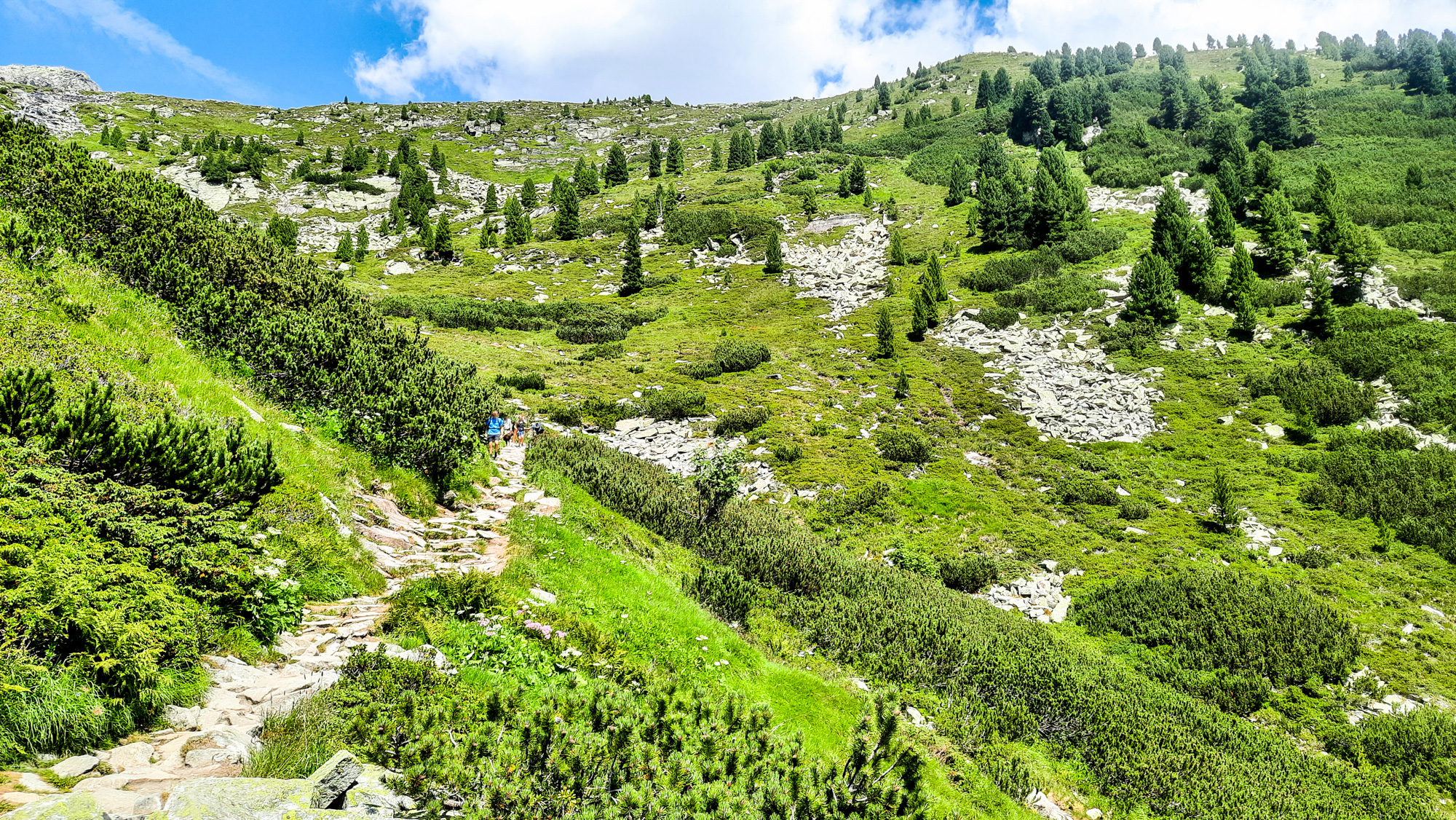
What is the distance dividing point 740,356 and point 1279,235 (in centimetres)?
3630

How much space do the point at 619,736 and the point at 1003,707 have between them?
27.2 ft

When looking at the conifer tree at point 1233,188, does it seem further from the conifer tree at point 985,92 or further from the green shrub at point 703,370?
the conifer tree at point 985,92

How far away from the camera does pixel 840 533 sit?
59.0ft

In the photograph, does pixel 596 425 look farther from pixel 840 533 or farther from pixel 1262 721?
pixel 1262 721

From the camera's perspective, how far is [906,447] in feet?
76.8

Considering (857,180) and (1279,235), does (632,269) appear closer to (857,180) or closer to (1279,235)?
(857,180)

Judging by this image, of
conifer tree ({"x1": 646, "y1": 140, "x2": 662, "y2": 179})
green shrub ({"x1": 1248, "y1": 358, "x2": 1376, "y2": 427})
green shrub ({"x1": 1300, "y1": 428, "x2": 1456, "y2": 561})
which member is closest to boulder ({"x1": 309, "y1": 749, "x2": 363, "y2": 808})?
green shrub ({"x1": 1300, "y1": 428, "x2": 1456, "y2": 561})

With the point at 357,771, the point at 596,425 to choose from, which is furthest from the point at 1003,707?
the point at 596,425

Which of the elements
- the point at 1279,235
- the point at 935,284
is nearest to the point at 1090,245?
the point at 1279,235

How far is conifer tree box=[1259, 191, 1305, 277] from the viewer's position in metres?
36.0

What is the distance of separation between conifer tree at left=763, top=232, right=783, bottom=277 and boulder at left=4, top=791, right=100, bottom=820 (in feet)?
176

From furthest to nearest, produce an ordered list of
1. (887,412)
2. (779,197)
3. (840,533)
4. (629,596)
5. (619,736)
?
(779,197) → (887,412) → (840,533) → (629,596) → (619,736)

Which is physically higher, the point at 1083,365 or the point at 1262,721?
the point at 1083,365

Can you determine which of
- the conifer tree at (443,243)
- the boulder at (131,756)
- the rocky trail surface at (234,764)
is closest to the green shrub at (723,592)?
the rocky trail surface at (234,764)
